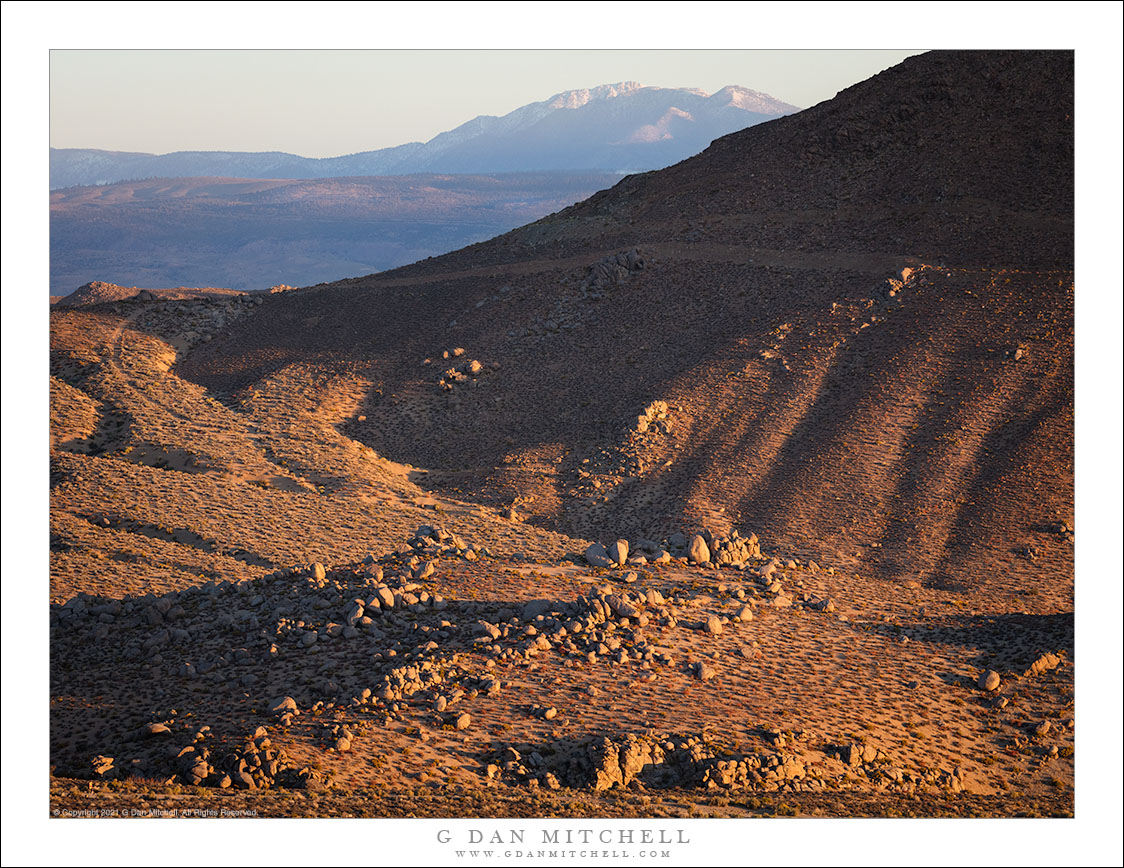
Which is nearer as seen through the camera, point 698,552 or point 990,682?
point 990,682

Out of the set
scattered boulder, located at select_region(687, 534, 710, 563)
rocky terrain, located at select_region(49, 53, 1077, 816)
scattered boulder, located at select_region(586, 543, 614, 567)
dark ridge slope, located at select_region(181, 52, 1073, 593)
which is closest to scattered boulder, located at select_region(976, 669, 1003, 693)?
rocky terrain, located at select_region(49, 53, 1077, 816)

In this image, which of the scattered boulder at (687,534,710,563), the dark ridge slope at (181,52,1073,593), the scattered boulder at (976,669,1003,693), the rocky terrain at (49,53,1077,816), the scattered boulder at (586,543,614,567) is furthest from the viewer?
the dark ridge slope at (181,52,1073,593)

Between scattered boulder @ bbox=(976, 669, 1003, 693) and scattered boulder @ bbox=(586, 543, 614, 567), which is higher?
scattered boulder @ bbox=(586, 543, 614, 567)

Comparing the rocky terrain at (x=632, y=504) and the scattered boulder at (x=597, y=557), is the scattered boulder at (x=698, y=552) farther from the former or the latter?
the scattered boulder at (x=597, y=557)

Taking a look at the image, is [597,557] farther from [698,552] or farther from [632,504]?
[632,504]

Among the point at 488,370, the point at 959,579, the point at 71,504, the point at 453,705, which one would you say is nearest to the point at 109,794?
the point at 453,705

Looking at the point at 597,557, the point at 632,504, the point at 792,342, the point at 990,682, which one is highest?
the point at 792,342

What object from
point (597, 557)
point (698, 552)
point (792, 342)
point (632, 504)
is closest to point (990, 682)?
point (698, 552)

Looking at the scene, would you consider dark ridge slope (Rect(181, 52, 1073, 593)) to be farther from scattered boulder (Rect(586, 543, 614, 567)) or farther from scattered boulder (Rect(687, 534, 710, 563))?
scattered boulder (Rect(586, 543, 614, 567))

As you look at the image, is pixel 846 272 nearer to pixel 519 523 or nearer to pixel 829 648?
pixel 519 523
